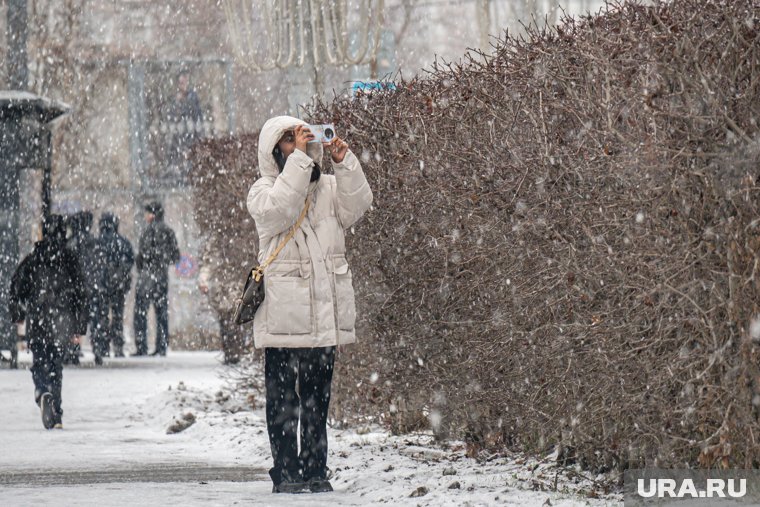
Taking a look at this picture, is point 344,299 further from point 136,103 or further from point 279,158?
point 136,103

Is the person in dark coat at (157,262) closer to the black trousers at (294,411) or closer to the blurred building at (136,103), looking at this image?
the blurred building at (136,103)

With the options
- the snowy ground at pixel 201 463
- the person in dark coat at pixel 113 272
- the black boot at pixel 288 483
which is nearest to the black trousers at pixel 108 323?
the person in dark coat at pixel 113 272

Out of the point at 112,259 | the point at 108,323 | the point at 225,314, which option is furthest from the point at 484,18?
the point at 225,314

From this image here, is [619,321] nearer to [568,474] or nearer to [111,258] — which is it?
[568,474]

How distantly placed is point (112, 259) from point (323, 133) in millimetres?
11913

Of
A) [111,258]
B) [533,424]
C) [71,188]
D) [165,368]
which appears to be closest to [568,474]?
[533,424]

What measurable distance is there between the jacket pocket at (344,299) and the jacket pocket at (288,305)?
19 centimetres

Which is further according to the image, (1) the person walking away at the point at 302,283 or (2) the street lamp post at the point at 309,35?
(2) the street lamp post at the point at 309,35

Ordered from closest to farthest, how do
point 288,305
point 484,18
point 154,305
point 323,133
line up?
point 288,305 → point 323,133 → point 154,305 → point 484,18

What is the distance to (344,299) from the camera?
22.6ft

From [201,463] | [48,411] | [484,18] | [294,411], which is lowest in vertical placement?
[201,463]

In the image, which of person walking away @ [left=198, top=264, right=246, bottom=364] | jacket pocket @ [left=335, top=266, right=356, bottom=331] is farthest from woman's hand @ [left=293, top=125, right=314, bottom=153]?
person walking away @ [left=198, top=264, right=246, bottom=364]

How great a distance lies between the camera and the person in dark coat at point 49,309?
424 inches

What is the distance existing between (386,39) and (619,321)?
13.3 metres
